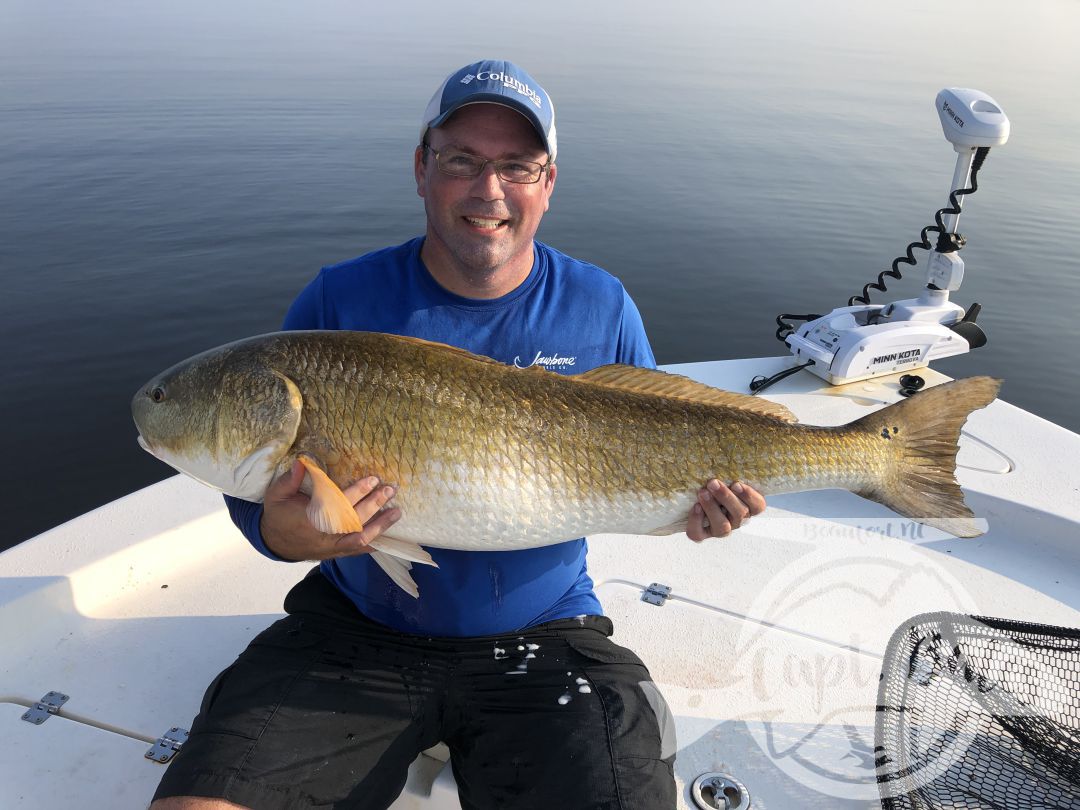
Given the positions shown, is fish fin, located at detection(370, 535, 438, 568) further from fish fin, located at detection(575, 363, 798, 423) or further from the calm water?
the calm water

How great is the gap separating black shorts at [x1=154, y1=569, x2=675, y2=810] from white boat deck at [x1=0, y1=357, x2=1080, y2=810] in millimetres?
240

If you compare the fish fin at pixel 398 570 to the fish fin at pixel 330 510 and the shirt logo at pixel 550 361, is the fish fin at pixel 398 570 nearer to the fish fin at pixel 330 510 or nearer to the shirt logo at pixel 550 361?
the fish fin at pixel 330 510

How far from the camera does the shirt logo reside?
9.18ft

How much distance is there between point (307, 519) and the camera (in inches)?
90.3

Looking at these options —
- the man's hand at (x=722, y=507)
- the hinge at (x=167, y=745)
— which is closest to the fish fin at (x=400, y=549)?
the man's hand at (x=722, y=507)

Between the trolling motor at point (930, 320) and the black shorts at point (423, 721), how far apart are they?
10.7 ft

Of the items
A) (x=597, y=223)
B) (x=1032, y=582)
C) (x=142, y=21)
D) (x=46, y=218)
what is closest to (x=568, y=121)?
(x=597, y=223)

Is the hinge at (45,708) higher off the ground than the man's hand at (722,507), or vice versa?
the man's hand at (722,507)

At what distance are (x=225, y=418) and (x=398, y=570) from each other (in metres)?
0.71

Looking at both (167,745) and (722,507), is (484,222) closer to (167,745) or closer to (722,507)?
(722,507)

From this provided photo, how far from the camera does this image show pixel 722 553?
4.06 meters

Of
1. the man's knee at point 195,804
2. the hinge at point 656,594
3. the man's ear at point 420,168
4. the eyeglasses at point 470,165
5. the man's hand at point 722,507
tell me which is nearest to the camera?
the man's knee at point 195,804

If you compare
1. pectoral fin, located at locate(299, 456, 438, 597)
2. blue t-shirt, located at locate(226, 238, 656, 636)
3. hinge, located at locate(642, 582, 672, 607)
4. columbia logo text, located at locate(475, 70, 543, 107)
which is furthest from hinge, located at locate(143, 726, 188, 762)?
columbia logo text, located at locate(475, 70, 543, 107)

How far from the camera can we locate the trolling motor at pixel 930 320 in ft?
17.2
